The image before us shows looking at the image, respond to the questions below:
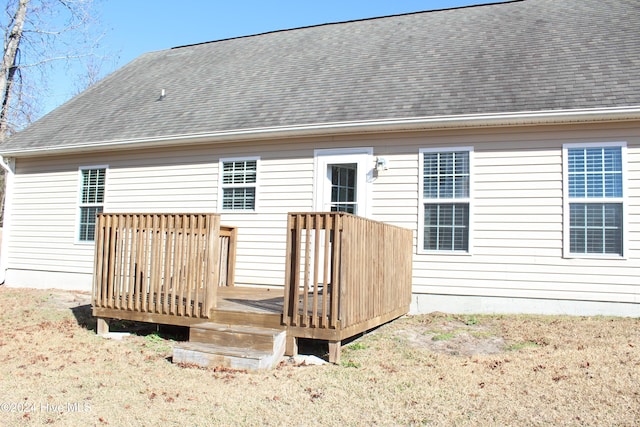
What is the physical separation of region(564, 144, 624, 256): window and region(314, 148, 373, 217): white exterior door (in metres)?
2.98

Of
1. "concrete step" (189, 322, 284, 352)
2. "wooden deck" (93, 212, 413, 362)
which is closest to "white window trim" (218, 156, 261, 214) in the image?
"wooden deck" (93, 212, 413, 362)

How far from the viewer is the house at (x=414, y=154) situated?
25.8ft

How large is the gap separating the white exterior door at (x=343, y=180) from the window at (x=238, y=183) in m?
1.23

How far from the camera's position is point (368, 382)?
4953 mm

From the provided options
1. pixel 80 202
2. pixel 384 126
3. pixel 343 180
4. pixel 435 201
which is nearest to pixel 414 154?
pixel 384 126

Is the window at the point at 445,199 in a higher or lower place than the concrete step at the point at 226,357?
higher

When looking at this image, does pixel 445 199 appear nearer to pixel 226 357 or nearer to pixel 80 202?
pixel 226 357

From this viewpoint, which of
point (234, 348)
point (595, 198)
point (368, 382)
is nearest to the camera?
point (368, 382)

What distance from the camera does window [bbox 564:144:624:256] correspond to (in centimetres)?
772

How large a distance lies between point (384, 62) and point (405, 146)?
2.63m

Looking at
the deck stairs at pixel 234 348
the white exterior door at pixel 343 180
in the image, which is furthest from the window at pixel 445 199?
the deck stairs at pixel 234 348

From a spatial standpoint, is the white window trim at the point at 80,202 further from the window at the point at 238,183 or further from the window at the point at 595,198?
the window at the point at 595,198

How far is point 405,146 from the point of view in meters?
8.78

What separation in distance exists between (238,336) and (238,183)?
4694 mm
